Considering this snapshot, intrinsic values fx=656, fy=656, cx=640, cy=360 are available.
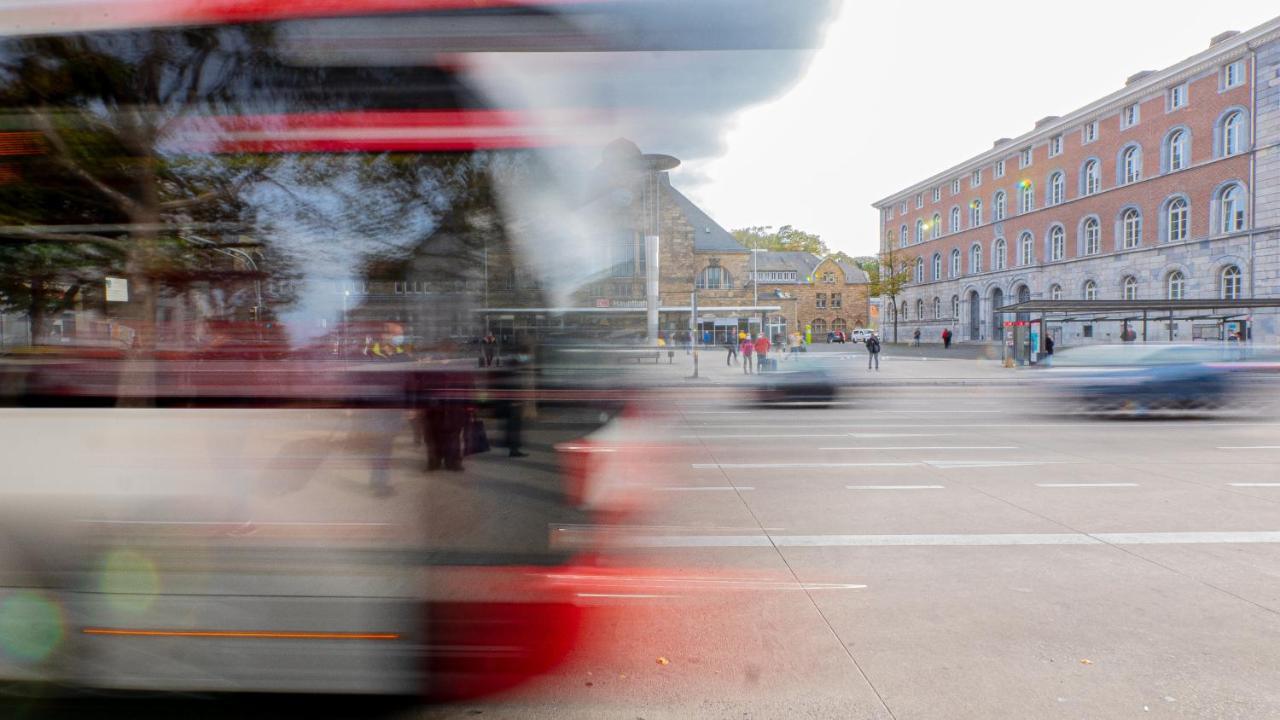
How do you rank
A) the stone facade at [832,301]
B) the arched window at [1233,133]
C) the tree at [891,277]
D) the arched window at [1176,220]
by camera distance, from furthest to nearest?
the stone facade at [832,301]
the tree at [891,277]
the arched window at [1176,220]
the arched window at [1233,133]

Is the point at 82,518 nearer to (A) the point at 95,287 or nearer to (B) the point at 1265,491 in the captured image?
(A) the point at 95,287

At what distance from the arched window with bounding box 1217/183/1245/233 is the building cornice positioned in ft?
21.7

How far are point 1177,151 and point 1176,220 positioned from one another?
399 cm

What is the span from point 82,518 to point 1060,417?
51.6ft

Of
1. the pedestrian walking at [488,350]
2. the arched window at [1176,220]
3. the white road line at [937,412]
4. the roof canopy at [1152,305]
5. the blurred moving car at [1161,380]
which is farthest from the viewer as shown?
the arched window at [1176,220]

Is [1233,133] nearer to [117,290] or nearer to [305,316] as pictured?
[305,316]

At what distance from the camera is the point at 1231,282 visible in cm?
3453

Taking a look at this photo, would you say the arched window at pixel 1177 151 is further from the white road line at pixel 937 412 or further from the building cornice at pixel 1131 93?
the white road line at pixel 937 412

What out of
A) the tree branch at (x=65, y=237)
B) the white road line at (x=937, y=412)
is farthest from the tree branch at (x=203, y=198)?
the white road line at (x=937, y=412)

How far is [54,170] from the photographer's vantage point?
236cm

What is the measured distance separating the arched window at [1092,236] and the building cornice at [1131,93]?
6.89 metres

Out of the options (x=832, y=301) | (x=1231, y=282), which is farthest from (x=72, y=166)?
(x=832, y=301)

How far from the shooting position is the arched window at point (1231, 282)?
111 feet

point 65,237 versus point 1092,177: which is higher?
point 1092,177
